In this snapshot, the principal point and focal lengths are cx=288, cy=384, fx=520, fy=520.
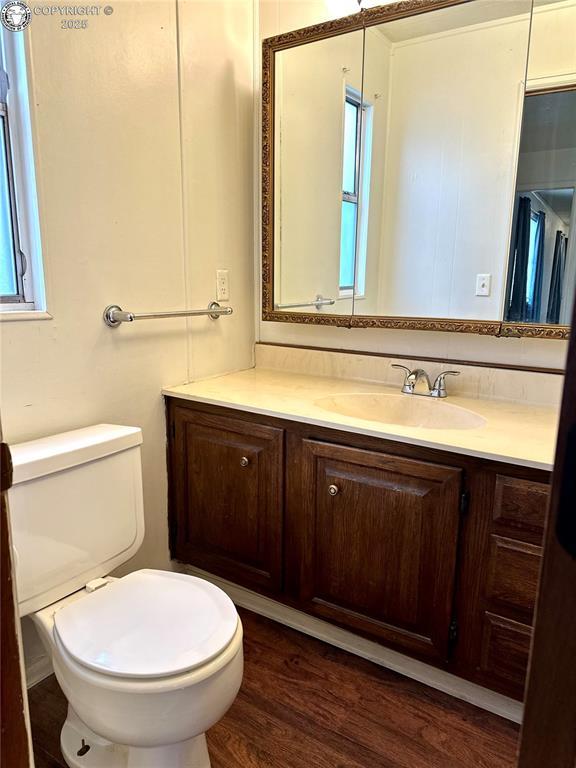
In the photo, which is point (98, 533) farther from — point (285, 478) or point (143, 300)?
point (143, 300)

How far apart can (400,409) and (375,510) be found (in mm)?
445

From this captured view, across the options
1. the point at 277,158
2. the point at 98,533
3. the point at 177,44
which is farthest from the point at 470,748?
the point at 177,44

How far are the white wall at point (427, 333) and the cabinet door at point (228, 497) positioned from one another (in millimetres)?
575

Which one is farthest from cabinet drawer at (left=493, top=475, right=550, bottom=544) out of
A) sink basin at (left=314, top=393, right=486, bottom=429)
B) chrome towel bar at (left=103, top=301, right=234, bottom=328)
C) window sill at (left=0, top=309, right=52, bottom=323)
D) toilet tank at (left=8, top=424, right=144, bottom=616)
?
window sill at (left=0, top=309, right=52, bottom=323)

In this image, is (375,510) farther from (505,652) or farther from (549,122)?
(549,122)

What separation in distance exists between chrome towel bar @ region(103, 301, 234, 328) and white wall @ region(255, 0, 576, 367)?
0.31 meters

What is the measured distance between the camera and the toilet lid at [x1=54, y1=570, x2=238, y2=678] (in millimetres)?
1067

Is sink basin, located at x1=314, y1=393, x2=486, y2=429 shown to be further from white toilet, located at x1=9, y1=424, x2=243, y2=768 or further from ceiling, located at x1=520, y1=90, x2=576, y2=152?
ceiling, located at x1=520, y1=90, x2=576, y2=152

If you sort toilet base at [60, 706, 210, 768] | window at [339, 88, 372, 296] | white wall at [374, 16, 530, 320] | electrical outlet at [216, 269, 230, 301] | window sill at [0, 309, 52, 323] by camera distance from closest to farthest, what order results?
toilet base at [60, 706, 210, 768] < window sill at [0, 309, 52, 323] < white wall at [374, 16, 530, 320] < window at [339, 88, 372, 296] < electrical outlet at [216, 269, 230, 301]

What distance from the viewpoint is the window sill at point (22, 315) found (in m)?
1.37

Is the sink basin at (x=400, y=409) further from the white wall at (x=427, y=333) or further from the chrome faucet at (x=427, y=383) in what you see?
the white wall at (x=427, y=333)

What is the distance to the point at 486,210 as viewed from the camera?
1644mm

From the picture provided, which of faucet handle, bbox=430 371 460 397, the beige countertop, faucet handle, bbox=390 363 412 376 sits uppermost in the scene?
faucet handle, bbox=390 363 412 376

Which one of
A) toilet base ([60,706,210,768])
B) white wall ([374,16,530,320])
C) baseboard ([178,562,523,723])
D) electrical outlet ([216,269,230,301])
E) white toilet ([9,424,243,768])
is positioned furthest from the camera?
electrical outlet ([216,269,230,301])
